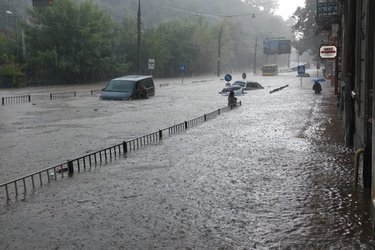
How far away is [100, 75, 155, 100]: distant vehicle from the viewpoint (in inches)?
1146

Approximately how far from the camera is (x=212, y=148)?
12.7 metres

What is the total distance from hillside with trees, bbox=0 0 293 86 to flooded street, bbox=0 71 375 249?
84.7 ft

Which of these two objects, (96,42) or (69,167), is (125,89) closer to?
(69,167)

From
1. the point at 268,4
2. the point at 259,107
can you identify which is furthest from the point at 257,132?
the point at 268,4

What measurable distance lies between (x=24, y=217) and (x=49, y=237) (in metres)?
1.11

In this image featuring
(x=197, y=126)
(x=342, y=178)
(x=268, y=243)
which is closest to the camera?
(x=268, y=243)

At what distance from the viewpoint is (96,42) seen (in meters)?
51.2

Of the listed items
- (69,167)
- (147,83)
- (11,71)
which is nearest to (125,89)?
(147,83)

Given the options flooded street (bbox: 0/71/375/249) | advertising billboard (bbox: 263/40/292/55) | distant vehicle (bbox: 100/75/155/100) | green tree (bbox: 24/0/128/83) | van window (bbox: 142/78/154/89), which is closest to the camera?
flooded street (bbox: 0/71/375/249)

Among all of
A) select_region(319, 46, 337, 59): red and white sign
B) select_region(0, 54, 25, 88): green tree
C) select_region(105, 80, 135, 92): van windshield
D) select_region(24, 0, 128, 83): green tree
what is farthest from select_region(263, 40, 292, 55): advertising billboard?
select_region(319, 46, 337, 59): red and white sign

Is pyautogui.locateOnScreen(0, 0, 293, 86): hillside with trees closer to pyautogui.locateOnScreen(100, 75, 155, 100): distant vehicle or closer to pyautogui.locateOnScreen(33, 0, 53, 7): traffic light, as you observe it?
pyautogui.locateOnScreen(100, 75, 155, 100): distant vehicle

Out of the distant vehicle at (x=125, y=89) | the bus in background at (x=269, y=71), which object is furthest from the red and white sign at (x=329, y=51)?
the bus in background at (x=269, y=71)

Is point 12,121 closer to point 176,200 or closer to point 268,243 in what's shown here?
point 176,200

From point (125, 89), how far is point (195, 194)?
22.3 metres
